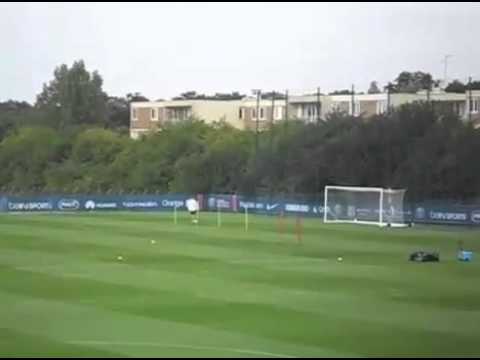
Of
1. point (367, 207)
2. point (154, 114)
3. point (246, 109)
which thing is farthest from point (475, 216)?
point (154, 114)

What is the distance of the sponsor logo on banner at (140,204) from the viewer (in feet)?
264

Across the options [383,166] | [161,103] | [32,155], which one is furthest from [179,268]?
[161,103]

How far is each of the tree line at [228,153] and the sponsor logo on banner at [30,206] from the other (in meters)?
12.1

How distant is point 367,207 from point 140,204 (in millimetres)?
22141

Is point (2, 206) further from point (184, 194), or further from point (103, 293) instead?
point (103, 293)

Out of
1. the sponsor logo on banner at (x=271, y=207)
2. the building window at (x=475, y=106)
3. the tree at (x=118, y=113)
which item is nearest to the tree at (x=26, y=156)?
the tree at (x=118, y=113)

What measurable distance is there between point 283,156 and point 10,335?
64.8m

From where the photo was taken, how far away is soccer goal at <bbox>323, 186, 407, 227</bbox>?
6256 cm

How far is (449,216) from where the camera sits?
63312mm

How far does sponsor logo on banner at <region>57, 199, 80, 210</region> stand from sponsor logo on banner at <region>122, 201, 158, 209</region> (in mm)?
3573

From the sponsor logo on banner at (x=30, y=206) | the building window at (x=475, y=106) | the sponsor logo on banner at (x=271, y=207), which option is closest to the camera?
the sponsor logo on banner at (x=271, y=207)

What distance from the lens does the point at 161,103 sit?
131375mm

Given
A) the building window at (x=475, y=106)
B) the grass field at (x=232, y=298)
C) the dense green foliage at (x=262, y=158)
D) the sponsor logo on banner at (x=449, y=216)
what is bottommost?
the grass field at (x=232, y=298)

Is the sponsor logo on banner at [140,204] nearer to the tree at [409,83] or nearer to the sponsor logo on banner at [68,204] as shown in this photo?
the sponsor logo on banner at [68,204]
